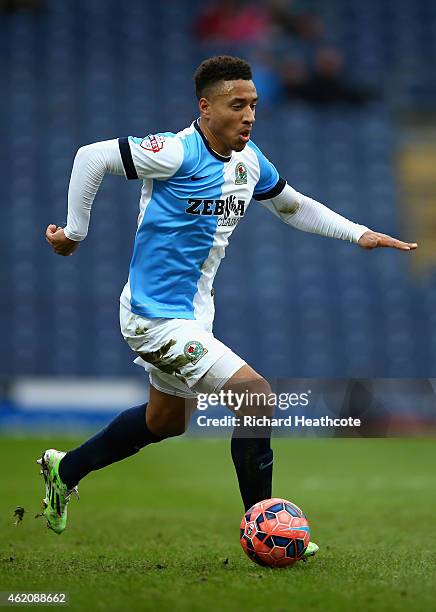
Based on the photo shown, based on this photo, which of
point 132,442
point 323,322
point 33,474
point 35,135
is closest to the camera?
point 132,442

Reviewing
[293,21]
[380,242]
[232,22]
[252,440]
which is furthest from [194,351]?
[293,21]

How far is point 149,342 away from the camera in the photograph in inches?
185

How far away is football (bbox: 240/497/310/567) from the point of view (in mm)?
4434

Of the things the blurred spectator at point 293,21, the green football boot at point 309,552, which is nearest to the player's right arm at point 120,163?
the green football boot at point 309,552

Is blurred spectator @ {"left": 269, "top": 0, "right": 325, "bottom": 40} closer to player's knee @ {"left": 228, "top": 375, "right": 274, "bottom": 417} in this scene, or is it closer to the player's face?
the player's face

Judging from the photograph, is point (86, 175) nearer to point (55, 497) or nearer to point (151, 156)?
point (151, 156)

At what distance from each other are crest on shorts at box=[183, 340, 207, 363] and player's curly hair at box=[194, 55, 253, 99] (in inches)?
48.6

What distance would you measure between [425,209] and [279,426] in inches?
614

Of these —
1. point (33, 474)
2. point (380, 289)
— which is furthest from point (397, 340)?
point (33, 474)

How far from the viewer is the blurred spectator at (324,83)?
65.9ft

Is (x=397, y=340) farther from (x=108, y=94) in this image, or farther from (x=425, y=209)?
(x=108, y=94)

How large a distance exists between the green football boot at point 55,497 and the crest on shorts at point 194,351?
3.53ft

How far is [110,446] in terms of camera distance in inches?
199

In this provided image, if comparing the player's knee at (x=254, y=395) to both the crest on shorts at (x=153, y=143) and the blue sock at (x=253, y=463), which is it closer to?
the blue sock at (x=253, y=463)
